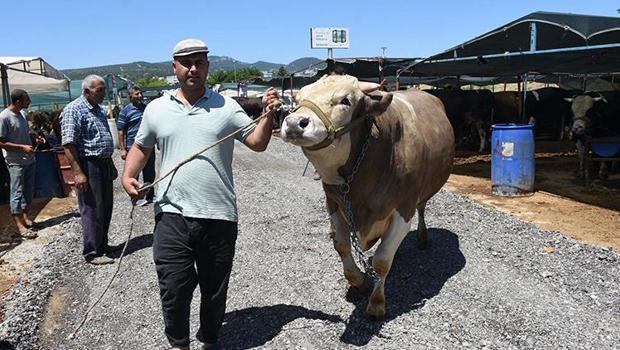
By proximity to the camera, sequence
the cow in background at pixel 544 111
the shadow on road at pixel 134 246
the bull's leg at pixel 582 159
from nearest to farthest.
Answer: the shadow on road at pixel 134 246 → the bull's leg at pixel 582 159 → the cow in background at pixel 544 111

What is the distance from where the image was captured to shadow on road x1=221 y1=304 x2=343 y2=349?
3494mm

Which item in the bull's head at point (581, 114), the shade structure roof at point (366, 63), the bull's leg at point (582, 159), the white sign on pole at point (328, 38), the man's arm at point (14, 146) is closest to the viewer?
the man's arm at point (14, 146)

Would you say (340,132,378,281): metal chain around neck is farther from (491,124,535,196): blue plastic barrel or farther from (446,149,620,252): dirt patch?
(491,124,535,196): blue plastic barrel

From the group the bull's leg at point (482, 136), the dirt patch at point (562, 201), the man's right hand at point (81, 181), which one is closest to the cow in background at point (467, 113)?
the bull's leg at point (482, 136)

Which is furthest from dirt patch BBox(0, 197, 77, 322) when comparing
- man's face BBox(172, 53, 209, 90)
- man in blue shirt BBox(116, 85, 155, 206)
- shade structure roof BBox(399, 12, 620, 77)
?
shade structure roof BBox(399, 12, 620, 77)

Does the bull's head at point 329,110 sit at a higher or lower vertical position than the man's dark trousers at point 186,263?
higher

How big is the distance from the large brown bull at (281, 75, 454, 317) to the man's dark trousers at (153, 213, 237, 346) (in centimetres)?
75

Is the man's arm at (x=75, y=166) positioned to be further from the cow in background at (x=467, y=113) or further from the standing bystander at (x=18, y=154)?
the cow in background at (x=467, y=113)

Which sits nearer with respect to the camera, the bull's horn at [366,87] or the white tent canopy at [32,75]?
the bull's horn at [366,87]

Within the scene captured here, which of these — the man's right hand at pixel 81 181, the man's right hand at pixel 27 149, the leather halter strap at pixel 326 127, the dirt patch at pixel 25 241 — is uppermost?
the leather halter strap at pixel 326 127

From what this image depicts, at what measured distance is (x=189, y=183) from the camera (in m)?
3.00

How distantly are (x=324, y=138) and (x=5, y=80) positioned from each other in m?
7.53

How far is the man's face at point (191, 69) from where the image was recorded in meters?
2.93

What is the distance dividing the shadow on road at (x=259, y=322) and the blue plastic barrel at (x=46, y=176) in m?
→ 5.91
